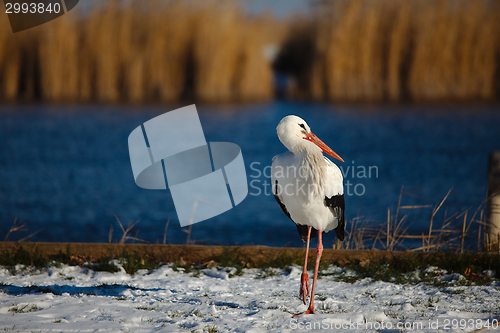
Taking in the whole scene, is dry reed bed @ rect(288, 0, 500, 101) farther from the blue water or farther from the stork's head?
the stork's head

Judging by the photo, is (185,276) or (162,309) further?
(185,276)

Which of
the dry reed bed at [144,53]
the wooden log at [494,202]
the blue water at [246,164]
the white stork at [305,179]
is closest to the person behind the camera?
the white stork at [305,179]

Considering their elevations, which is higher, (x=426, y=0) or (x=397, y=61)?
(x=426, y=0)

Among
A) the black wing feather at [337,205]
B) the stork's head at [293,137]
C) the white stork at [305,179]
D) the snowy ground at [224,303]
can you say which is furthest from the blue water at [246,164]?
the stork's head at [293,137]

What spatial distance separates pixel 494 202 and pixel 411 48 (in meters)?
18.7

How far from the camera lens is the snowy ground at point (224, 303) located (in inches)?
127

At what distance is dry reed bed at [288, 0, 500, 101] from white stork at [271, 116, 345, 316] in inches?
722

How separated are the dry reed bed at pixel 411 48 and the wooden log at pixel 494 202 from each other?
17.3 metres

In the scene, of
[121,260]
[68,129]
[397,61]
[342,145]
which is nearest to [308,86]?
[397,61]

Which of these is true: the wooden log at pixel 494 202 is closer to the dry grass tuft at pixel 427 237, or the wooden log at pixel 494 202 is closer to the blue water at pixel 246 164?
the dry grass tuft at pixel 427 237

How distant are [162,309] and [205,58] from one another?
715 inches

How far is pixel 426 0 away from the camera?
21.7 meters

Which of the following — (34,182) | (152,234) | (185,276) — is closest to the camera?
(185,276)

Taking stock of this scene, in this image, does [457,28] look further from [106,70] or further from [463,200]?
[106,70]
